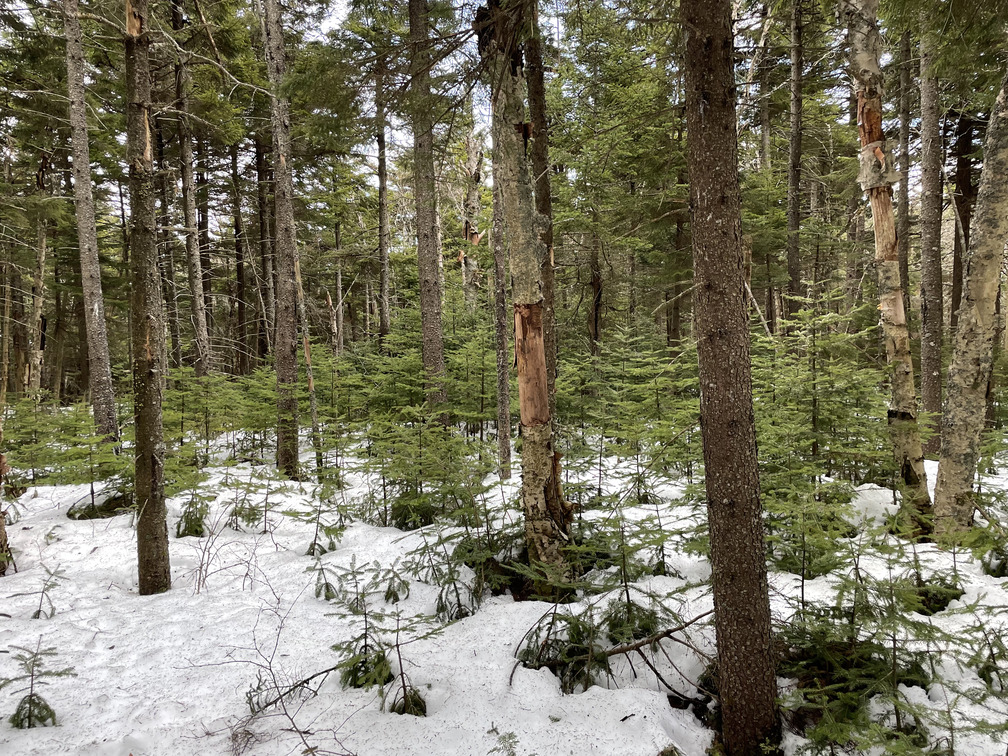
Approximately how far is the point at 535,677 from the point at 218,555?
3978 millimetres

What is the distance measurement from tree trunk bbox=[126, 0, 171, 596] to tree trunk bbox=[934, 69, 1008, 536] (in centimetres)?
721

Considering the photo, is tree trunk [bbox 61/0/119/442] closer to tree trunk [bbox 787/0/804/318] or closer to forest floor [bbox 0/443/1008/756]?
forest floor [bbox 0/443/1008/756]

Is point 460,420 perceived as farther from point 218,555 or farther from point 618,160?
point 618,160

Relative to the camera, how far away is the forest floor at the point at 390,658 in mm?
2674

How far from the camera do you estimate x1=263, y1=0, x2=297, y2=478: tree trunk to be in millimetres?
7695

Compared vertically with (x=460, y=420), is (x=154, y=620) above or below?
below

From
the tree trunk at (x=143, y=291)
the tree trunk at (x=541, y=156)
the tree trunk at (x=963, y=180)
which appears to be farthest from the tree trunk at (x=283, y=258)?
the tree trunk at (x=963, y=180)

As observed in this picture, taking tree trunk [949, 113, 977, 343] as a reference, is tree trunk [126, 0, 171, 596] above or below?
below

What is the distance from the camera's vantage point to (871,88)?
16.2ft

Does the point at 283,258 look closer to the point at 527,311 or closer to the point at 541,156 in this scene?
the point at 541,156

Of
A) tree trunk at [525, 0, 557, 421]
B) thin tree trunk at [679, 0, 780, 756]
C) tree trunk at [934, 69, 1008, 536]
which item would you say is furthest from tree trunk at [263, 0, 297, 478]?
tree trunk at [934, 69, 1008, 536]

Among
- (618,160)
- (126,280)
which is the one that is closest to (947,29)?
(618,160)

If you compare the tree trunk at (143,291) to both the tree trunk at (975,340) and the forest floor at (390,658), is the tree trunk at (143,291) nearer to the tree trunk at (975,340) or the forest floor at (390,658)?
the forest floor at (390,658)

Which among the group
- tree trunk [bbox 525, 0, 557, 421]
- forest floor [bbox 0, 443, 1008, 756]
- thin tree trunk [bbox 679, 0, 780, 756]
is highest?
tree trunk [bbox 525, 0, 557, 421]
